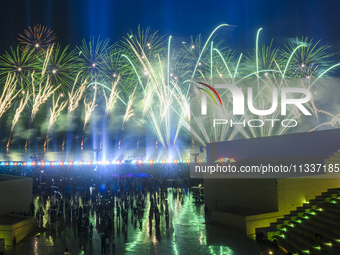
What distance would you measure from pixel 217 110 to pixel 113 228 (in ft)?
59.2

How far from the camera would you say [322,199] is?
1570cm

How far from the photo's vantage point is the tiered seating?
1134 centimetres

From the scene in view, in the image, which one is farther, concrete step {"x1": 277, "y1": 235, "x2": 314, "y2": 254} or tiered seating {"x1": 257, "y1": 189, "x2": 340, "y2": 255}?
concrete step {"x1": 277, "y1": 235, "x2": 314, "y2": 254}

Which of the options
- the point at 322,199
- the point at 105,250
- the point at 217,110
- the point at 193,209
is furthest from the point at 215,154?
the point at 105,250

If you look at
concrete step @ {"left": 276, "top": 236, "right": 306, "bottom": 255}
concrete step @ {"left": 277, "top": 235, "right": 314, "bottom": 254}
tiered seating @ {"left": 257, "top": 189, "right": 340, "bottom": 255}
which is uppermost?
tiered seating @ {"left": 257, "top": 189, "right": 340, "bottom": 255}

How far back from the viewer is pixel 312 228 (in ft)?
42.4

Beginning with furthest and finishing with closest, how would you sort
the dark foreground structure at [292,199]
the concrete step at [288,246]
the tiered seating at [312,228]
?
1. the dark foreground structure at [292,199]
2. the concrete step at [288,246]
3. the tiered seating at [312,228]

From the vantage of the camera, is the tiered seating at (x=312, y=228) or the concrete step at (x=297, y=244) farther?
the concrete step at (x=297, y=244)

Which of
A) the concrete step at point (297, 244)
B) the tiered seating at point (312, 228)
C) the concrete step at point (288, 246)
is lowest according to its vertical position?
the concrete step at point (288, 246)

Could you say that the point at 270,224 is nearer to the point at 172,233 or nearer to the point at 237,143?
the point at 172,233

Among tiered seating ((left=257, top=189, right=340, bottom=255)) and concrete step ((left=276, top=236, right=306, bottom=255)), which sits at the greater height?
tiered seating ((left=257, top=189, right=340, bottom=255))

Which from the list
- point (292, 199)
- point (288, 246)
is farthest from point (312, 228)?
point (292, 199)

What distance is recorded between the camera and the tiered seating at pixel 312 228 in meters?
11.3

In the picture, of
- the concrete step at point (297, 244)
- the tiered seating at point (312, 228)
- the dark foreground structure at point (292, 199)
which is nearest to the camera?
the tiered seating at point (312, 228)
